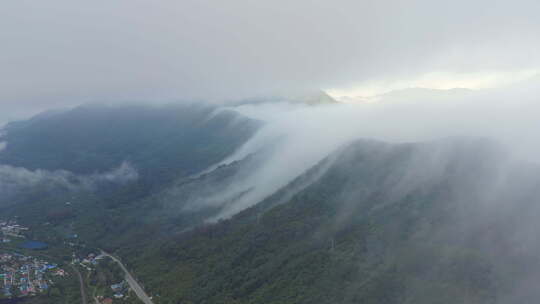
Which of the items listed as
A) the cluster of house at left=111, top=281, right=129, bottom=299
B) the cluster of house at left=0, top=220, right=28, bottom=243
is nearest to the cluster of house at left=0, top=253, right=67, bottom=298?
the cluster of house at left=111, top=281, right=129, bottom=299

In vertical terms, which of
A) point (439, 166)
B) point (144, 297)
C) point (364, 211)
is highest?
point (439, 166)

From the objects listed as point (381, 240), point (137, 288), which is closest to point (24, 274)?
point (137, 288)

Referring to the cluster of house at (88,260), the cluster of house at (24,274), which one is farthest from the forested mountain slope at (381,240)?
the cluster of house at (24,274)

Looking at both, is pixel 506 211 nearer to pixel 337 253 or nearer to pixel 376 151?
pixel 337 253

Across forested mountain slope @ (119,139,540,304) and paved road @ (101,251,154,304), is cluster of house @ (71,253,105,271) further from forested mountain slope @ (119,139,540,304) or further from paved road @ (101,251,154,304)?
forested mountain slope @ (119,139,540,304)

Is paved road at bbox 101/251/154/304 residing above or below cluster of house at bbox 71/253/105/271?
below

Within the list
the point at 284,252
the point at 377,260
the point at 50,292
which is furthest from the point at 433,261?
the point at 50,292
